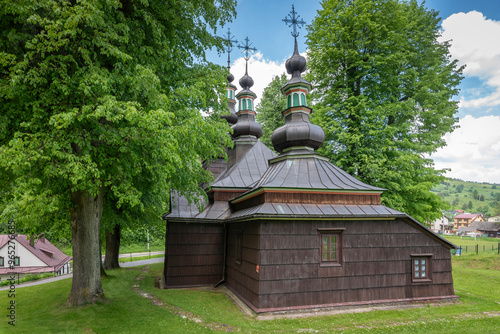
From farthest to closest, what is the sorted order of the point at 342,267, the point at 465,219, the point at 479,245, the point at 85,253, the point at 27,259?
1. the point at 465,219
2. the point at 479,245
3. the point at 27,259
4. the point at 342,267
5. the point at 85,253

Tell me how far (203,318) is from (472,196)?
593ft

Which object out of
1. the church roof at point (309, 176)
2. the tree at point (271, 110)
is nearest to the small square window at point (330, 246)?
the church roof at point (309, 176)

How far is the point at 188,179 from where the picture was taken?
30.6 ft

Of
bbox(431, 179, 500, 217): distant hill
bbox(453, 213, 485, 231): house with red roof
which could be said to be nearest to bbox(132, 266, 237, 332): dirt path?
bbox(453, 213, 485, 231): house with red roof

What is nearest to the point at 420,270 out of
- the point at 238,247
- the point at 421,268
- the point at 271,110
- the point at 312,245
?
the point at 421,268

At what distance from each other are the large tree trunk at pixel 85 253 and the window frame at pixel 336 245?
6.45 m

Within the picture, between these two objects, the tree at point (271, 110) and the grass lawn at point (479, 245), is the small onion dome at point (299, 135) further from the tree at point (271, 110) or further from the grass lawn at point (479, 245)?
the grass lawn at point (479, 245)

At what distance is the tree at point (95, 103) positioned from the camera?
6625mm

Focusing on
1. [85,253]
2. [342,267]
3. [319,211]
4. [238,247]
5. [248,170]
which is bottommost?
[342,267]

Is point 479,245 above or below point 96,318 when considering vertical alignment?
below

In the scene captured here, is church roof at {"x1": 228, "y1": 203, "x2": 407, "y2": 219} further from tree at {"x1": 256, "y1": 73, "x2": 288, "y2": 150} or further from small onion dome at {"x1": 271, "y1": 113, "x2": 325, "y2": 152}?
tree at {"x1": 256, "y1": 73, "x2": 288, "y2": 150}

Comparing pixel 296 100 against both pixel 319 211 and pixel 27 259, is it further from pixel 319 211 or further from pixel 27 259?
pixel 27 259

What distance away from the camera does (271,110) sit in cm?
2570

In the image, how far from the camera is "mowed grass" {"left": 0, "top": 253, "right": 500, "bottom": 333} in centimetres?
740
